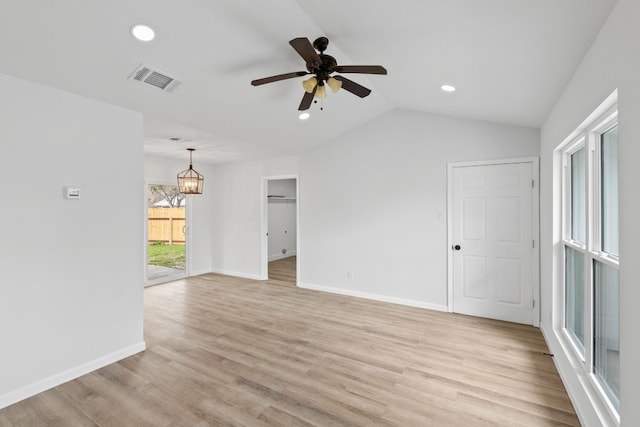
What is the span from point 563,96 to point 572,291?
1.69m

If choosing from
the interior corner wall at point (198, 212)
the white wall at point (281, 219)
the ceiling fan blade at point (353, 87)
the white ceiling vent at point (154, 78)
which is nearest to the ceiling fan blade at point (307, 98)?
the ceiling fan blade at point (353, 87)

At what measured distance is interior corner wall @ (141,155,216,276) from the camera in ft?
19.7

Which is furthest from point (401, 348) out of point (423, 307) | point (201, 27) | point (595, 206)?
point (201, 27)

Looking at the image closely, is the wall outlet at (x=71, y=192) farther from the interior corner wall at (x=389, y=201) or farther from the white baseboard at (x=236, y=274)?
the white baseboard at (x=236, y=274)

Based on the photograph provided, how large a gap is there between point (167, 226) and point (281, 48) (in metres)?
5.40

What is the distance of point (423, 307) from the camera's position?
14.6ft

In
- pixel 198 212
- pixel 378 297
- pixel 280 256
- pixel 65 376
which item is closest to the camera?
pixel 65 376

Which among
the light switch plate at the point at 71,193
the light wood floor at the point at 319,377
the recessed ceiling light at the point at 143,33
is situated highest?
the recessed ceiling light at the point at 143,33

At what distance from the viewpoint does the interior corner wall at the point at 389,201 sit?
420 cm

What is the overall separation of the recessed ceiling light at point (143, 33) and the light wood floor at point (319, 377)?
2731 millimetres

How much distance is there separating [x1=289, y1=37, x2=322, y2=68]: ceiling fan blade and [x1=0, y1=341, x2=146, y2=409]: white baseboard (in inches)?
126

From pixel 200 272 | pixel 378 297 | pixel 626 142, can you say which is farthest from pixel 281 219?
pixel 626 142

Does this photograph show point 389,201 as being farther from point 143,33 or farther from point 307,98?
point 143,33

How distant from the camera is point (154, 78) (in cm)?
266
